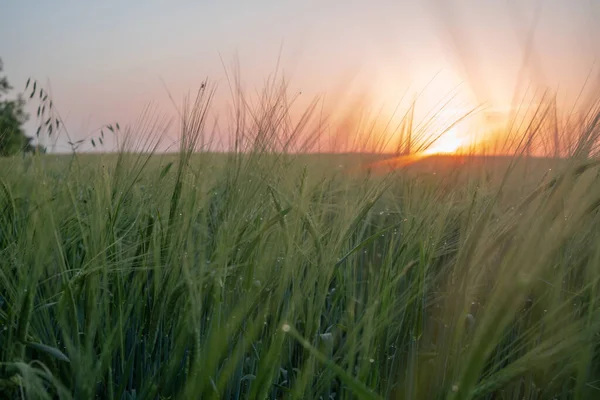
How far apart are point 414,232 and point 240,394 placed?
0.40 m

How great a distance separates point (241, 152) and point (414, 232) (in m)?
0.33

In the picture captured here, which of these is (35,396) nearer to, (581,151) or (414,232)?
(414,232)

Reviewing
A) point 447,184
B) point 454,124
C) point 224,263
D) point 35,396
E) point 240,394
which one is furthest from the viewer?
point 447,184

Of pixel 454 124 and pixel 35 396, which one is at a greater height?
pixel 454 124

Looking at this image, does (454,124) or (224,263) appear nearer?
(224,263)

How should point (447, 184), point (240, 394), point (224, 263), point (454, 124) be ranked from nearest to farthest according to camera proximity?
→ point (224, 263), point (240, 394), point (454, 124), point (447, 184)

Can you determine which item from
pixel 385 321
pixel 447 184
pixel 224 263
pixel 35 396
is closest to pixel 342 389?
pixel 385 321

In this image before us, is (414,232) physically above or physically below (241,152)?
below

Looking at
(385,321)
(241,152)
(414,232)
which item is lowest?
(385,321)

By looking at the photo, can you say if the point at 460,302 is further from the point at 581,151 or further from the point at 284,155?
the point at 284,155

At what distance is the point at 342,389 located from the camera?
87cm

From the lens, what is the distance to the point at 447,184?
159 centimetres

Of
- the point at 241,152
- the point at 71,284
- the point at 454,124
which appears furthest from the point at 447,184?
the point at 71,284

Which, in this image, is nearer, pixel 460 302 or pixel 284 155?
pixel 460 302
